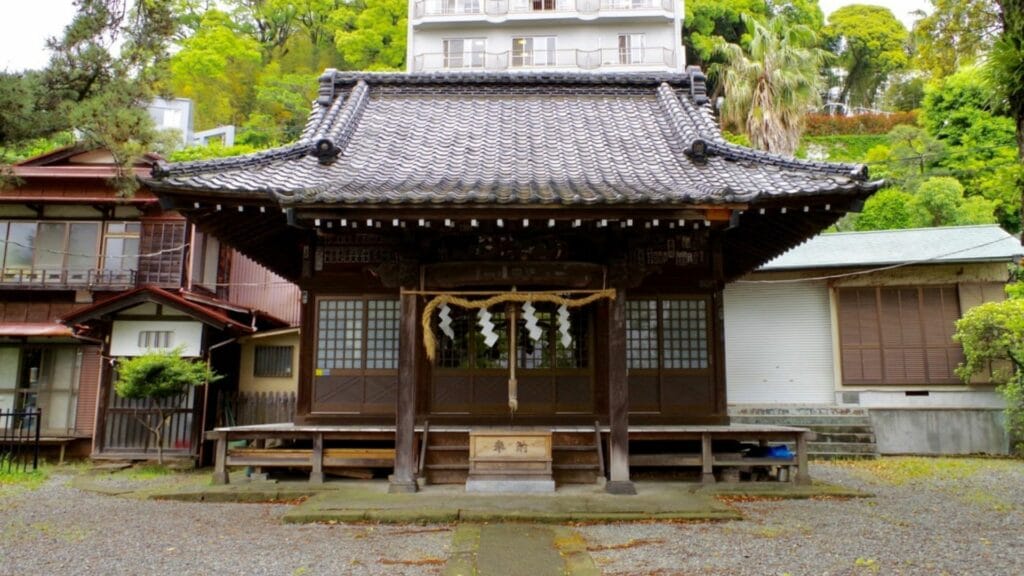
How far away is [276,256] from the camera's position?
35.3 ft

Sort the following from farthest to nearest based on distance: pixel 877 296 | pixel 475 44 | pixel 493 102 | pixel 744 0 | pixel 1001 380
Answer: pixel 744 0 → pixel 475 44 → pixel 877 296 → pixel 1001 380 → pixel 493 102

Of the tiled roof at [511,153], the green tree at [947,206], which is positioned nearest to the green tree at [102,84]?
the tiled roof at [511,153]

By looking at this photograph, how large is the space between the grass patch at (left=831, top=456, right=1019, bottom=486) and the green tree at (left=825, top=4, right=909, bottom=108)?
36.1 metres

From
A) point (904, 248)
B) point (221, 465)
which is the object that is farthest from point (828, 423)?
point (221, 465)

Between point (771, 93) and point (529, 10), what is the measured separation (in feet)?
44.3

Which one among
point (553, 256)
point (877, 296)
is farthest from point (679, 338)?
point (877, 296)

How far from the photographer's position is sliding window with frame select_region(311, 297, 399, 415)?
10.2 m

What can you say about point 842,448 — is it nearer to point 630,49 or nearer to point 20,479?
point 20,479

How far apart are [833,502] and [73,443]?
48.9 feet

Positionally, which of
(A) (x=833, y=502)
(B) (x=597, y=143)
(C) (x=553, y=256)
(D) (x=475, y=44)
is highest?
(D) (x=475, y=44)

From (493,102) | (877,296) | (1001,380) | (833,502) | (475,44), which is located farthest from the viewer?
(475,44)

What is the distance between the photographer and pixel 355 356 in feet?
33.9

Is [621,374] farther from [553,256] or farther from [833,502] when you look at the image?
[833,502]

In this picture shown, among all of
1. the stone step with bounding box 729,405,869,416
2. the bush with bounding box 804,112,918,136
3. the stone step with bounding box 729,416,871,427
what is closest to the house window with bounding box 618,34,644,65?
the bush with bounding box 804,112,918,136
